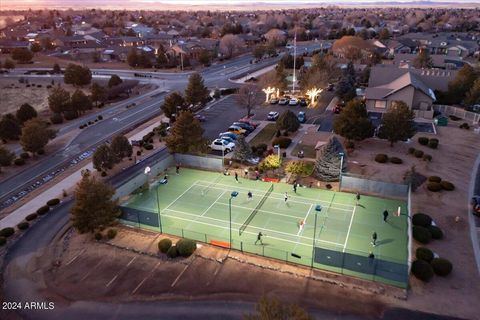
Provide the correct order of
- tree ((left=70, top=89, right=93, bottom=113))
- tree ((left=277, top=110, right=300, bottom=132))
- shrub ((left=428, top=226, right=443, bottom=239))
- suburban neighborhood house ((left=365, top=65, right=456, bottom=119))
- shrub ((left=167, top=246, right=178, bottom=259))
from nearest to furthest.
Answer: shrub ((left=167, top=246, right=178, bottom=259)) < shrub ((left=428, top=226, right=443, bottom=239)) < tree ((left=277, top=110, right=300, bottom=132)) < suburban neighborhood house ((left=365, top=65, right=456, bottom=119)) < tree ((left=70, top=89, right=93, bottom=113))

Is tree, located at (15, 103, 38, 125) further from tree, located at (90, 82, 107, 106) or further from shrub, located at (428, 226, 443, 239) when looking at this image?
shrub, located at (428, 226, 443, 239)

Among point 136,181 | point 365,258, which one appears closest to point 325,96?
point 136,181

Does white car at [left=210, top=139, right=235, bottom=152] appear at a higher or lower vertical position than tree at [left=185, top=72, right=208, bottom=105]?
lower

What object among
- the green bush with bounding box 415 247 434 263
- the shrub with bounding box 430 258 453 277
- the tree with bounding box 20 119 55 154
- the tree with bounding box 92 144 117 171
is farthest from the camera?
the tree with bounding box 20 119 55 154

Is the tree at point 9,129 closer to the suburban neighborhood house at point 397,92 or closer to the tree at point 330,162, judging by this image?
the tree at point 330,162

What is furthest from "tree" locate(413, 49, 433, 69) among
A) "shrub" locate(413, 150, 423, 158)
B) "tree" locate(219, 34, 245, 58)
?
"tree" locate(219, 34, 245, 58)

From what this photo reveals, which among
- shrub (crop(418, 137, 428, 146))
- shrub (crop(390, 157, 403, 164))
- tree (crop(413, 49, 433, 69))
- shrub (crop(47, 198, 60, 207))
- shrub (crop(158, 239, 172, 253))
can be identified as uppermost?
tree (crop(413, 49, 433, 69))

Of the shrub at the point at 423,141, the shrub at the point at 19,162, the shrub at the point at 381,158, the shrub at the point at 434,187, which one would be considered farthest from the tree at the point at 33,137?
the shrub at the point at 423,141
